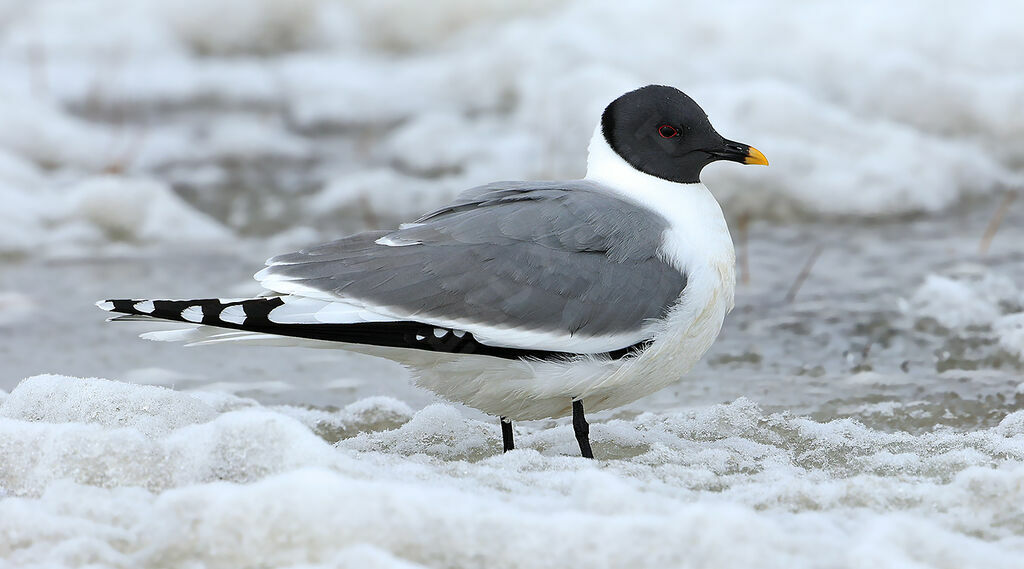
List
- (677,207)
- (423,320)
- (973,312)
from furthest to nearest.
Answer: (973,312) < (677,207) < (423,320)

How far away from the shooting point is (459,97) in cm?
1074

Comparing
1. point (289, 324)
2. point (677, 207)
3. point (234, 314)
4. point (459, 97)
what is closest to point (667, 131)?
point (677, 207)

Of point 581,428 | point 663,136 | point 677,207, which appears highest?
point 663,136

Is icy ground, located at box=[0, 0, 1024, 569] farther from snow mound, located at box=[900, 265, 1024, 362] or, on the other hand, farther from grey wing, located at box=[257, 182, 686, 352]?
grey wing, located at box=[257, 182, 686, 352]

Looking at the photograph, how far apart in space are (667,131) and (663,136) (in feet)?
0.07

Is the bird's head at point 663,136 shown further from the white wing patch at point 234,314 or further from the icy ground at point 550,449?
the white wing patch at point 234,314

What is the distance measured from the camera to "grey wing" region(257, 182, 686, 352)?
12.0ft

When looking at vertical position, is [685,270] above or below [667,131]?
below

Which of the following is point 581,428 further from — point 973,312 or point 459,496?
point 973,312

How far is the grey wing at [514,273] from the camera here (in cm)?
364

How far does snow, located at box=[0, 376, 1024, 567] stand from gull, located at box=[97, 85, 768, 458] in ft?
0.79

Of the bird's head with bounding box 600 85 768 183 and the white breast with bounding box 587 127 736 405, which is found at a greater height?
the bird's head with bounding box 600 85 768 183

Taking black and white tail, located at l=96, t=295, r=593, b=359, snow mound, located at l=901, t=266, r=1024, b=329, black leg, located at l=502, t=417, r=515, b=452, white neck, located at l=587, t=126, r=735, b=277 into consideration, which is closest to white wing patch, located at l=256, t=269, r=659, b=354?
black and white tail, located at l=96, t=295, r=593, b=359

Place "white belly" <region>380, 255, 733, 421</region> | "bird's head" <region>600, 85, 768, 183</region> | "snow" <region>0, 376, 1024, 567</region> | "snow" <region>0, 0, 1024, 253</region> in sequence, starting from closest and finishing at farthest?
"snow" <region>0, 376, 1024, 567</region>, "white belly" <region>380, 255, 733, 421</region>, "bird's head" <region>600, 85, 768, 183</region>, "snow" <region>0, 0, 1024, 253</region>
